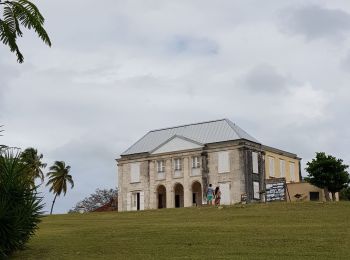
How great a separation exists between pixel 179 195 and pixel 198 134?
6.85 meters

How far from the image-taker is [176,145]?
66812mm

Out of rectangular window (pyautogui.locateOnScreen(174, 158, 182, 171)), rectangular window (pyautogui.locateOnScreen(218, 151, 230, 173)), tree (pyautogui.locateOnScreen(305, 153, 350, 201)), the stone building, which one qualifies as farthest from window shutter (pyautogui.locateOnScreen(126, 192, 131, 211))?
tree (pyautogui.locateOnScreen(305, 153, 350, 201))

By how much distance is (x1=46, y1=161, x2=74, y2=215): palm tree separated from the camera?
86.8 meters

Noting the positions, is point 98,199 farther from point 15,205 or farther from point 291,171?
point 15,205

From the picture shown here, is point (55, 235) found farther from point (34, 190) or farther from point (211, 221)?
point (211, 221)

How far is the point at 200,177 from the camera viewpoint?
64875 mm

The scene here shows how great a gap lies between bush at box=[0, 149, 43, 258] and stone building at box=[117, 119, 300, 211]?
4108 centimetres

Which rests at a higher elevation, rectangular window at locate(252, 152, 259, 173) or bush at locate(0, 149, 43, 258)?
rectangular window at locate(252, 152, 259, 173)

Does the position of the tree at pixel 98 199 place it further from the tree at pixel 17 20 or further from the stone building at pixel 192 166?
the tree at pixel 17 20

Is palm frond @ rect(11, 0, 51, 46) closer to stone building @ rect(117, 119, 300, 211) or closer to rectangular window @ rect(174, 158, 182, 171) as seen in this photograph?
stone building @ rect(117, 119, 300, 211)

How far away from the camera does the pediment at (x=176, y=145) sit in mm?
65812

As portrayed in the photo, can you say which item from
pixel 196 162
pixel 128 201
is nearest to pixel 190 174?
pixel 196 162

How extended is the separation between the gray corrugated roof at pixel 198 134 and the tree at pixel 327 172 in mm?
11920

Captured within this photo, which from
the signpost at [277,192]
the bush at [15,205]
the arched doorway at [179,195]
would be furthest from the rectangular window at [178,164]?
the bush at [15,205]
